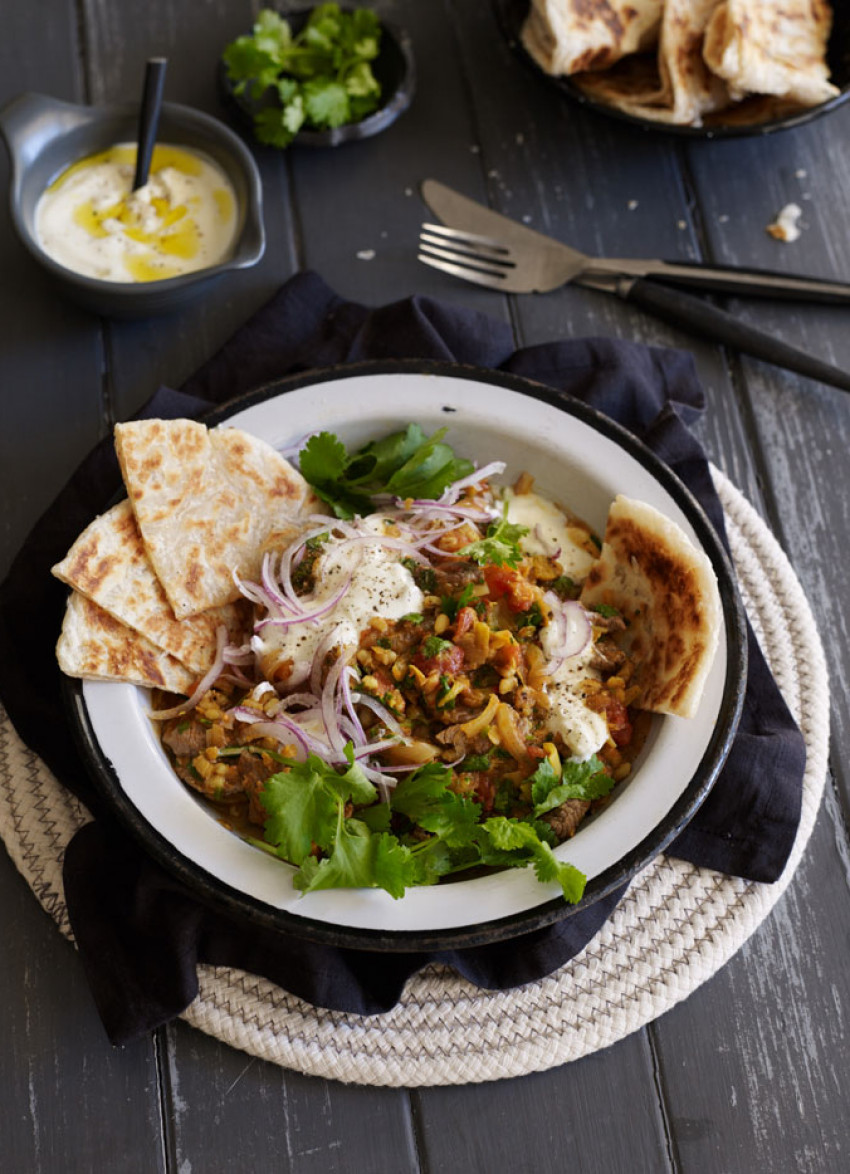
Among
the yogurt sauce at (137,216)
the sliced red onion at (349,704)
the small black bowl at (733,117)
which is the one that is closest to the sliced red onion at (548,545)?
the sliced red onion at (349,704)

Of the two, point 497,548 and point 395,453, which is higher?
point 395,453

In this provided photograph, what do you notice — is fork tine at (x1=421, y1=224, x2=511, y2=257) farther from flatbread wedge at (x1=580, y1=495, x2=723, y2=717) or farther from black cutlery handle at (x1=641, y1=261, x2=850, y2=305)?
flatbread wedge at (x1=580, y1=495, x2=723, y2=717)

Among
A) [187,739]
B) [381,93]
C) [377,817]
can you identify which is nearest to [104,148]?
[381,93]

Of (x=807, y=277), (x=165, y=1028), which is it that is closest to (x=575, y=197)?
(x=807, y=277)

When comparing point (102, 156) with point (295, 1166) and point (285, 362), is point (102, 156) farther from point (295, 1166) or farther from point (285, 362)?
point (295, 1166)

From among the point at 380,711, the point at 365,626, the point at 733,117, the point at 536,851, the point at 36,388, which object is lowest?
the point at 536,851

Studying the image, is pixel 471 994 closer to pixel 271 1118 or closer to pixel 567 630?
pixel 271 1118

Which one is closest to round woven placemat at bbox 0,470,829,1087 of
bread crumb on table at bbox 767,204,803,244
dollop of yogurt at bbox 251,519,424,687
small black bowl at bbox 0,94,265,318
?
dollop of yogurt at bbox 251,519,424,687
